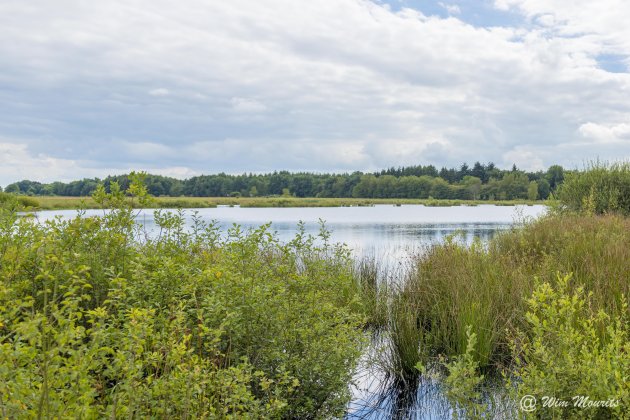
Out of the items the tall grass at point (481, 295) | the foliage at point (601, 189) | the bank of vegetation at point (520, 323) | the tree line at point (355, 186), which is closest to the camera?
the bank of vegetation at point (520, 323)

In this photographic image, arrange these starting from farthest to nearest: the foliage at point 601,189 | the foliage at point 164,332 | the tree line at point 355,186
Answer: the tree line at point 355,186 < the foliage at point 601,189 < the foliage at point 164,332

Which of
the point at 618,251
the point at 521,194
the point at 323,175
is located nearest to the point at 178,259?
the point at 618,251

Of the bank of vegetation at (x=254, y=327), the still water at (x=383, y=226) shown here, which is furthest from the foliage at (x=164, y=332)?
the still water at (x=383, y=226)

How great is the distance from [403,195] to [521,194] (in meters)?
25.2

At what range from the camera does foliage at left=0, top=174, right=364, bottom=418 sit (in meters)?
2.98

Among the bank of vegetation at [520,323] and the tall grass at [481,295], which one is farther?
the tall grass at [481,295]

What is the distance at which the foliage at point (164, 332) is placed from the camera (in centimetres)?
298

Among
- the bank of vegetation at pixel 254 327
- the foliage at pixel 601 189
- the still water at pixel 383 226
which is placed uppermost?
the foliage at pixel 601 189

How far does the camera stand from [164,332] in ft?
12.2

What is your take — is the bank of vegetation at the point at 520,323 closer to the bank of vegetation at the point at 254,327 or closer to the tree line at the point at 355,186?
the bank of vegetation at the point at 254,327

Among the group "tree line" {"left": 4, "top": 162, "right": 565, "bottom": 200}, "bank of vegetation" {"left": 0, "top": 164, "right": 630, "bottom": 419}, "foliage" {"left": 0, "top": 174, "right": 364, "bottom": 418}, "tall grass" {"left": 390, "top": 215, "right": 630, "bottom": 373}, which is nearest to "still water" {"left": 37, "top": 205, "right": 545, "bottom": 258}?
"foliage" {"left": 0, "top": 174, "right": 364, "bottom": 418}

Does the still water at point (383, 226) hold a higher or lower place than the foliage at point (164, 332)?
lower

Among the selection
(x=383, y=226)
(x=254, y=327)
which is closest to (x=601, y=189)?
(x=254, y=327)

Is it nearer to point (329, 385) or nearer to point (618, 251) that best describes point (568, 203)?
point (618, 251)
